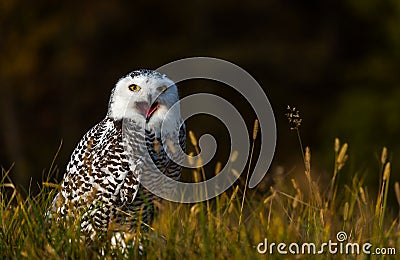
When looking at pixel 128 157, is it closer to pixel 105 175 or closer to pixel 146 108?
pixel 105 175

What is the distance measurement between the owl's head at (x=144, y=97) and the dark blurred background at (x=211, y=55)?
12.5 m

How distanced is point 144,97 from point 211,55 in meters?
14.4

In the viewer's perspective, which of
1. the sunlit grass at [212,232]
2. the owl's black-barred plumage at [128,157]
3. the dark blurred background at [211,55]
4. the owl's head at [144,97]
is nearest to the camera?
the sunlit grass at [212,232]

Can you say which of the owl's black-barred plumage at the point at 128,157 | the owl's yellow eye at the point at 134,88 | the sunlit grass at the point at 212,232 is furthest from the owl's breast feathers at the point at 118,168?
the sunlit grass at the point at 212,232

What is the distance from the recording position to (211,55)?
1928cm

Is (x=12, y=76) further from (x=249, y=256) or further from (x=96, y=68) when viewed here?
(x=249, y=256)

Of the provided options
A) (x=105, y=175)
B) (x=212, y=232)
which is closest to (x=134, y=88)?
(x=105, y=175)

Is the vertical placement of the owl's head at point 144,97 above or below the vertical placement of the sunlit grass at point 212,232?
above

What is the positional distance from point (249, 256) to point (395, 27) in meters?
15.5

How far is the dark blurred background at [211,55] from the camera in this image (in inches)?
731

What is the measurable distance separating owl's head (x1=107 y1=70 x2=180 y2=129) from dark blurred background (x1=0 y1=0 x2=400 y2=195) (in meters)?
12.5

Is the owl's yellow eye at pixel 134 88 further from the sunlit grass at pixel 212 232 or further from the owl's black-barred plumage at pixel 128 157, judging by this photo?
the sunlit grass at pixel 212 232

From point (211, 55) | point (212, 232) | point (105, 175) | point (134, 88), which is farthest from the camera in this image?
point (211, 55)

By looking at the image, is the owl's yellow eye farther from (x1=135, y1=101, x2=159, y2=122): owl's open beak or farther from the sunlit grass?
the sunlit grass
